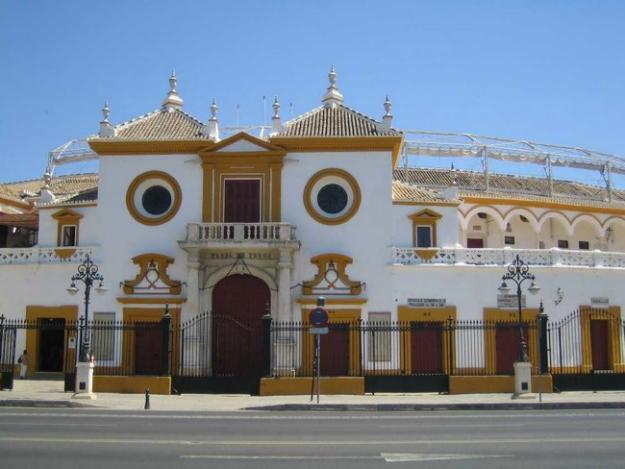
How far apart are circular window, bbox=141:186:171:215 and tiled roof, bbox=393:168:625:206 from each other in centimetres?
1533

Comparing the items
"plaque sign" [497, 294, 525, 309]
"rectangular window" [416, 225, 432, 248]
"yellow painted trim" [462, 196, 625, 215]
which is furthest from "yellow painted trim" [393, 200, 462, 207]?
"yellow painted trim" [462, 196, 625, 215]

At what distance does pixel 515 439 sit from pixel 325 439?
3.13 metres

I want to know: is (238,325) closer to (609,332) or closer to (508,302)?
(508,302)

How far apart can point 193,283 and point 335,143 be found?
801 cm

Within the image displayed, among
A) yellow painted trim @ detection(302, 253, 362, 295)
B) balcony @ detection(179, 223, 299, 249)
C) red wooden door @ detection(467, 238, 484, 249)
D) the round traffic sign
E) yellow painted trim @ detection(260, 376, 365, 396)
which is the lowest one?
yellow painted trim @ detection(260, 376, 365, 396)

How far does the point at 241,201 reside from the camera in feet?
98.6

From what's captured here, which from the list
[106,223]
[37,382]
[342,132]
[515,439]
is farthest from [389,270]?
[515,439]

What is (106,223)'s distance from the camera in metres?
30.3

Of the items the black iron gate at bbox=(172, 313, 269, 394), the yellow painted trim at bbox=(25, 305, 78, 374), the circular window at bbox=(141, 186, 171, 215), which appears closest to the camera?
the black iron gate at bbox=(172, 313, 269, 394)

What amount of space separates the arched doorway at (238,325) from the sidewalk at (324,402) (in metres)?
5.74

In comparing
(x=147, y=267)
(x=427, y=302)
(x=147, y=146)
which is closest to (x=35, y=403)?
(x=147, y=267)

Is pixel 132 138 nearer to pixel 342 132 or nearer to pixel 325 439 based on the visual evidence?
pixel 342 132

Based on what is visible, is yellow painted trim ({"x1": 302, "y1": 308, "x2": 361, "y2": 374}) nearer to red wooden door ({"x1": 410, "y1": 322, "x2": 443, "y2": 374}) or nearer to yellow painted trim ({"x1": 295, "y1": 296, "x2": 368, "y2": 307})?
yellow painted trim ({"x1": 295, "y1": 296, "x2": 368, "y2": 307})

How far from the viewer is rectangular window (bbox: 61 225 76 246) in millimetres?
31250
